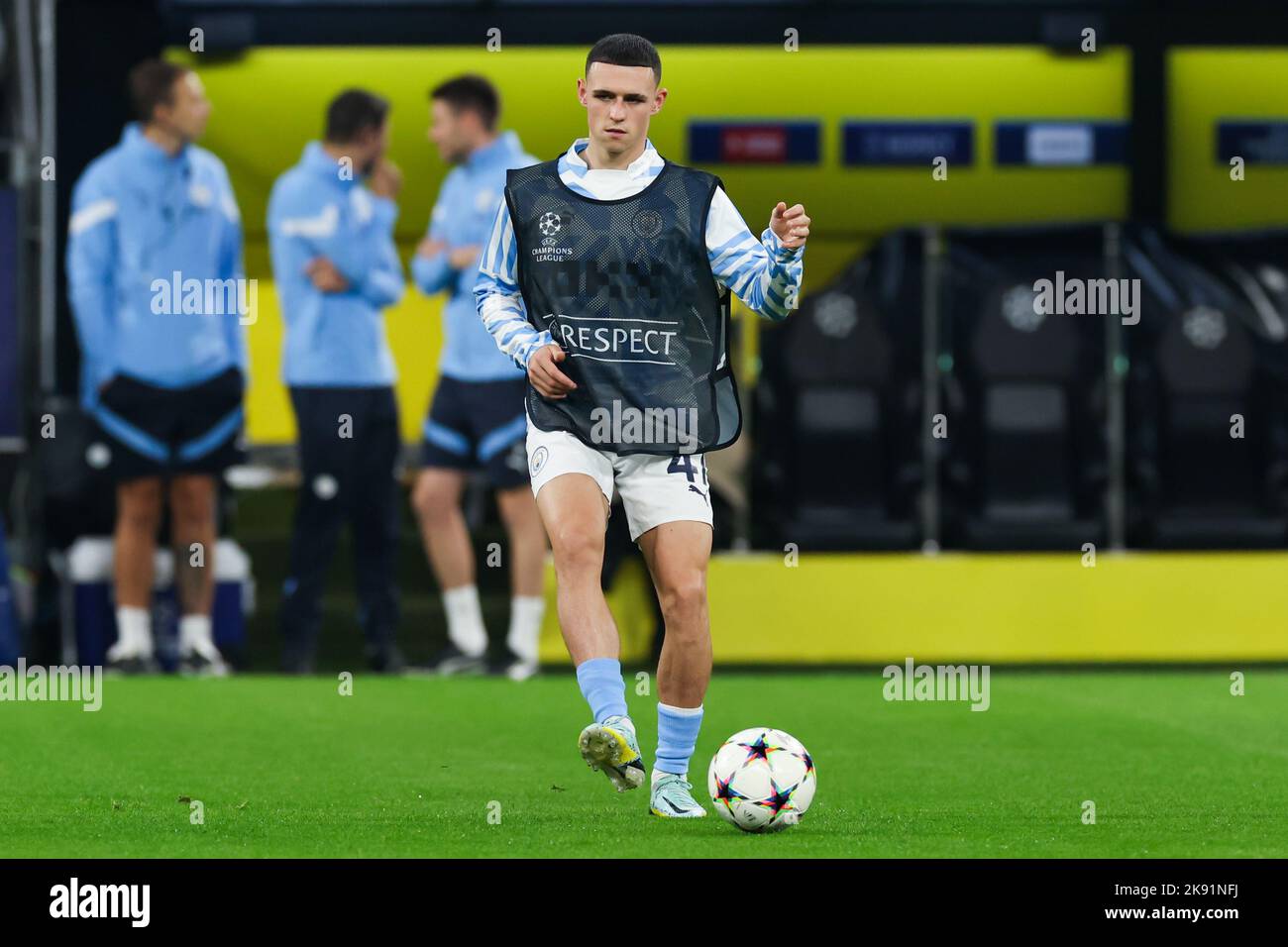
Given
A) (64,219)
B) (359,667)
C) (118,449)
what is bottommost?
Answer: (359,667)

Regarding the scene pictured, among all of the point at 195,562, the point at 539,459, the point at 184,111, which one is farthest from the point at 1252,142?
the point at 539,459

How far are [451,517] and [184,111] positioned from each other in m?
2.33

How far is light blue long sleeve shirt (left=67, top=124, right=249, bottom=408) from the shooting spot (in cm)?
1218

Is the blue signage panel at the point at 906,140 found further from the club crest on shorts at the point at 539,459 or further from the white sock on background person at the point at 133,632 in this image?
the club crest on shorts at the point at 539,459

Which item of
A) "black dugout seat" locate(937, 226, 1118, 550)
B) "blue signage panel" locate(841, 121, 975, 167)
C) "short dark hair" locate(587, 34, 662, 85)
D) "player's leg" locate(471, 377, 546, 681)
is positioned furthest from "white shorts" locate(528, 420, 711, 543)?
"blue signage panel" locate(841, 121, 975, 167)

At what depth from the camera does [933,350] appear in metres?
13.8

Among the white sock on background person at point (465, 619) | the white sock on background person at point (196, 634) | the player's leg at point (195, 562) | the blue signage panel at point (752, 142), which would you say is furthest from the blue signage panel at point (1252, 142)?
the white sock on background person at point (196, 634)

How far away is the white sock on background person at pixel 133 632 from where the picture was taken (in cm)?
1216

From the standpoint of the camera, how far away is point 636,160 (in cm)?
711

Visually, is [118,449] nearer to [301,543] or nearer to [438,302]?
[301,543]

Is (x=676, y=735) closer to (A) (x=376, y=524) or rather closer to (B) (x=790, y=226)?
(B) (x=790, y=226)

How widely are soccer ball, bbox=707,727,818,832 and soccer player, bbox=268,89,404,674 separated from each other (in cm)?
603
